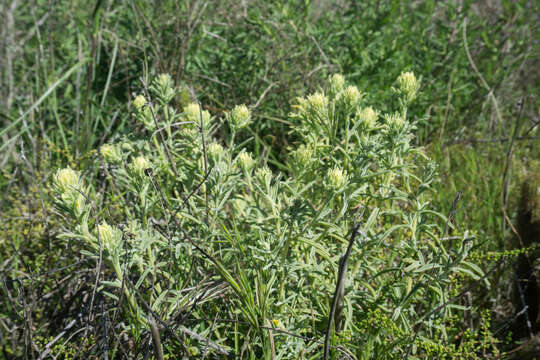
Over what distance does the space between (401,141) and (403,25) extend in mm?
1922

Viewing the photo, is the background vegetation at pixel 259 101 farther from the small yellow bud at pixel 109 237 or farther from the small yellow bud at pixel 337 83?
the small yellow bud at pixel 109 237

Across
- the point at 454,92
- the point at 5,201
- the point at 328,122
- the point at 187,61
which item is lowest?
the point at 5,201

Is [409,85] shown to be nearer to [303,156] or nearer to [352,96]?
[352,96]

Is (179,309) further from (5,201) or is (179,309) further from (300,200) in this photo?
(5,201)

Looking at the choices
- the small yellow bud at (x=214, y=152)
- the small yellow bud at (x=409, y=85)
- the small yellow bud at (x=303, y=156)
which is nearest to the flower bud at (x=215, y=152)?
the small yellow bud at (x=214, y=152)

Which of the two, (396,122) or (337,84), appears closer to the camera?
(396,122)

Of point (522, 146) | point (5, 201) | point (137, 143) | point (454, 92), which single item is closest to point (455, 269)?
point (137, 143)

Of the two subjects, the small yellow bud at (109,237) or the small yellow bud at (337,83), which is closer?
the small yellow bud at (109,237)

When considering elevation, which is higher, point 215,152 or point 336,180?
point 336,180

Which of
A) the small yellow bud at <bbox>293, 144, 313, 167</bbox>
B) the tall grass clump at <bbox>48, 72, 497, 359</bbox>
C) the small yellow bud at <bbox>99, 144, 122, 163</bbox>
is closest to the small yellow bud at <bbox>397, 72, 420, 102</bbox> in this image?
the tall grass clump at <bbox>48, 72, 497, 359</bbox>

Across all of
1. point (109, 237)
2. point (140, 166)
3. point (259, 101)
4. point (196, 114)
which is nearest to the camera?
point (109, 237)

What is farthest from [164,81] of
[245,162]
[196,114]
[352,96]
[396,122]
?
[396,122]

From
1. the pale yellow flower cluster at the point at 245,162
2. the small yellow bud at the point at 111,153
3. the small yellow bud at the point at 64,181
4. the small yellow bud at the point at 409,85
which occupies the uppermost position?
the small yellow bud at the point at 409,85

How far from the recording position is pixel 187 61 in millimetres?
2936
